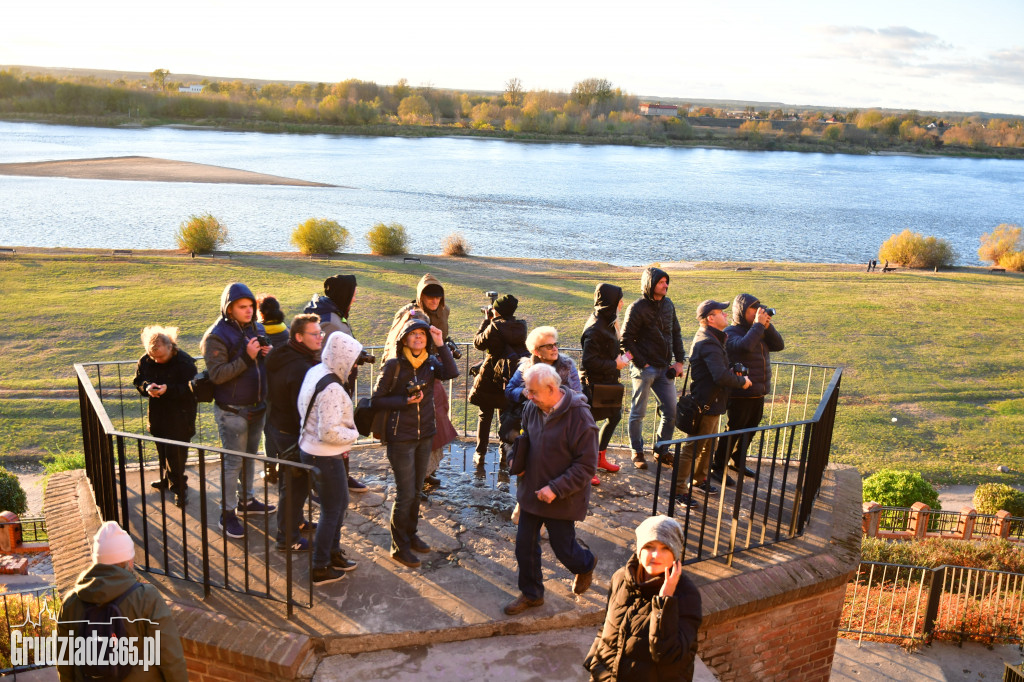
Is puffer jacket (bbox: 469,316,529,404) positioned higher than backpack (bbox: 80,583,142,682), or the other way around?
puffer jacket (bbox: 469,316,529,404)

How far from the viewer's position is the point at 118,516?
5.26 m

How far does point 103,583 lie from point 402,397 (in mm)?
2103

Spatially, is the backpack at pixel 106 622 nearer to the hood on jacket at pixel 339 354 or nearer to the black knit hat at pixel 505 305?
the hood on jacket at pixel 339 354

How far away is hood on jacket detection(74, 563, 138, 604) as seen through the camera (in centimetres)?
329

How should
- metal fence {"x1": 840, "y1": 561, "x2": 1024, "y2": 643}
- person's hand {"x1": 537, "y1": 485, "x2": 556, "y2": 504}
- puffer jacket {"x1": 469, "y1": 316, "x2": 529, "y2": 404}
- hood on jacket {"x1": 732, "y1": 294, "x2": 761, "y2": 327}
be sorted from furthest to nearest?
1. metal fence {"x1": 840, "y1": 561, "x2": 1024, "y2": 643}
2. hood on jacket {"x1": 732, "y1": 294, "x2": 761, "y2": 327}
3. puffer jacket {"x1": 469, "y1": 316, "x2": 529, "y2": 404}
4. person's hand {"x1": 537, "y1": 485, "x2": 556, "y2": 504}

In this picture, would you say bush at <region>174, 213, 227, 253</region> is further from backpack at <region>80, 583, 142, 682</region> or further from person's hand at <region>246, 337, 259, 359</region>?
backpack at <region>80, 583, 142, 682</region>

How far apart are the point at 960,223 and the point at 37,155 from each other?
7999cm

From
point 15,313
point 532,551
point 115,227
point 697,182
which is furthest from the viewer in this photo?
point 697,182

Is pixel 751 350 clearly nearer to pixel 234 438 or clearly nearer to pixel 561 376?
pixel 561 376

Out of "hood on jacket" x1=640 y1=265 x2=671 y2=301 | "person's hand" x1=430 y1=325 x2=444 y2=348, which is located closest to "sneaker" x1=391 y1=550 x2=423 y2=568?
"person's hand" x1=430 y1=325 x2=444 y2=348

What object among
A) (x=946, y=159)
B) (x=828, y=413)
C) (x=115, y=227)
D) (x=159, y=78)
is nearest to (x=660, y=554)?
(x=828, y=413)

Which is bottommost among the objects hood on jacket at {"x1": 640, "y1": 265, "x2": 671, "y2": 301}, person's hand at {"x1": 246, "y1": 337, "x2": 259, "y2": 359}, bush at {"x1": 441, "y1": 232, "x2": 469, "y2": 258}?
bush at {"x1": 441, "y1": 232, "x2": 469, "y2": 258}

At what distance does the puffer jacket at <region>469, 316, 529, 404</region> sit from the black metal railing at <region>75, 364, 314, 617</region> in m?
1.95

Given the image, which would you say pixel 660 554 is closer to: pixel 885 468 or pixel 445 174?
pixel 885 468
